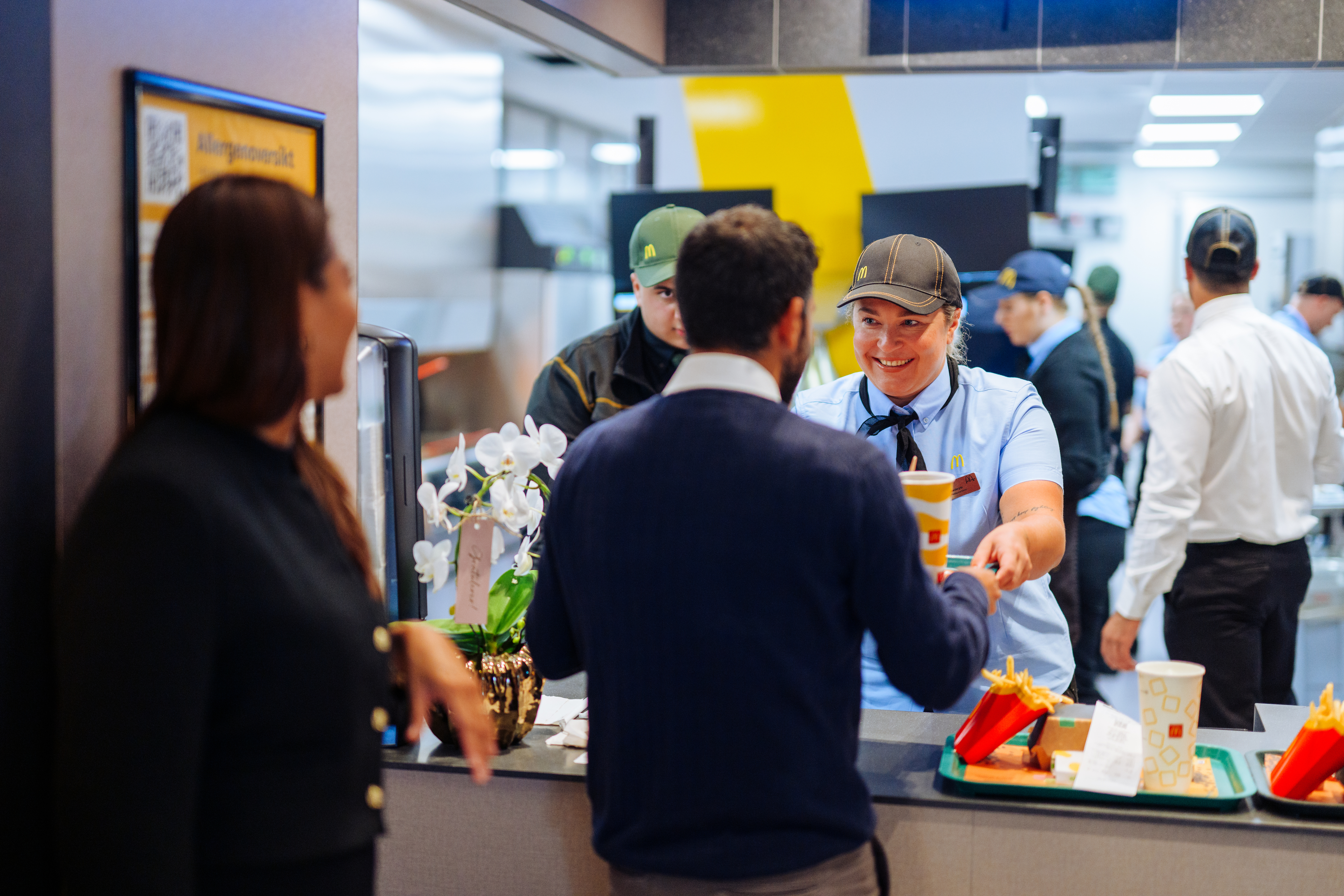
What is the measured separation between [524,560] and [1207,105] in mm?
8518

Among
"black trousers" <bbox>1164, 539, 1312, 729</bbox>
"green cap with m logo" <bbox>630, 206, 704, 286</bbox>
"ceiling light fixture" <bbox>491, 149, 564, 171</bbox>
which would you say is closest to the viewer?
"green cap with m logo" <bbox>630, 206, 704, 286</bbox>

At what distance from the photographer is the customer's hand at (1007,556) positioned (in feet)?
5.65

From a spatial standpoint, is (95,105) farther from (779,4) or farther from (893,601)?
(779,4)

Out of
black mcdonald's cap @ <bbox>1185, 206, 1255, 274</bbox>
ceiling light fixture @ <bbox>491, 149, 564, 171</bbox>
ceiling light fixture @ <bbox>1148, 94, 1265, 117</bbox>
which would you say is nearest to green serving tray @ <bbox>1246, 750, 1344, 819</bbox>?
black mcdonald's cap @ <bbox>1185, 206, 1255, 274</bbox>

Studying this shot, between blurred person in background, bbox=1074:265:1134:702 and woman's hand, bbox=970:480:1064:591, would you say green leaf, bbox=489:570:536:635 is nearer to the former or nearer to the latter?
woman's hand, bbox=970:480:1064:591

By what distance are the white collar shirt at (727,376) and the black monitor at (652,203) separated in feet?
10.2

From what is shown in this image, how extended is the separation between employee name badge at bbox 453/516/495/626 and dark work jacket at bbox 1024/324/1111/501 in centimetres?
273

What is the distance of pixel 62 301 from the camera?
4.34 ft

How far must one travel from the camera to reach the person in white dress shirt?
3021 millimetres

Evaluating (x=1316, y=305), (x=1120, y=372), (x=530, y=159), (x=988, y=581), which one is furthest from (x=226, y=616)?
(x=530, y=159)

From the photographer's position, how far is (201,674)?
100cm

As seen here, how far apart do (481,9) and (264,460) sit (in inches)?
68.5

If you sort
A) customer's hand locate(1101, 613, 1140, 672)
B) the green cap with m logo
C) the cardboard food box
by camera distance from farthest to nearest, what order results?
1. customer's hand locate(1101, 613, 1140, 672)
2. the green cap with m logo
3. the cardboard food box

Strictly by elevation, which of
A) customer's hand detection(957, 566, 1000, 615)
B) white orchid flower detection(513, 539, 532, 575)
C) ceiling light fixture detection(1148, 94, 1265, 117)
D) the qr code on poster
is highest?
ceiling light fixture detection(1148, 94, 1265, 117)
